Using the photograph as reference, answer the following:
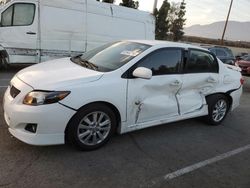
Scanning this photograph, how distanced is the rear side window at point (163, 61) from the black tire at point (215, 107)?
1.14 m

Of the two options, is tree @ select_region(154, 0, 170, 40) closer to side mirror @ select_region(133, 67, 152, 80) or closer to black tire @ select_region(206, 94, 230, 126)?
black tire @ select_region(206, 94, 230, 126)

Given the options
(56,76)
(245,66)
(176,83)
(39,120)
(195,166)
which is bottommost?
(195,166)

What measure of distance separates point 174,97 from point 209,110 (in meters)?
1.11

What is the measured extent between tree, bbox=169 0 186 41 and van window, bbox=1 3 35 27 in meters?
37.0

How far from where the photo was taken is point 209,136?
215 inches

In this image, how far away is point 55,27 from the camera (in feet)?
34.6

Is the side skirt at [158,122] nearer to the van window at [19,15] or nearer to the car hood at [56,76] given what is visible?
the car hood at [56,76]

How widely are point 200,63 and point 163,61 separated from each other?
99 centimetres

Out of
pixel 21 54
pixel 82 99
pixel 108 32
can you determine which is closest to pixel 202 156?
pixel 82 99

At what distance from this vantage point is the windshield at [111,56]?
4.60m

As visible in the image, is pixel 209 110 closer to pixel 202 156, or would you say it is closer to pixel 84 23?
pixel 202 156

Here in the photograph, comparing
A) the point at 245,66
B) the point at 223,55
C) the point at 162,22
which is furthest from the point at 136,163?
the point at 162,22

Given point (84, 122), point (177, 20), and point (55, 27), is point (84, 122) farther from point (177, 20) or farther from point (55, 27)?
point (177, 20)

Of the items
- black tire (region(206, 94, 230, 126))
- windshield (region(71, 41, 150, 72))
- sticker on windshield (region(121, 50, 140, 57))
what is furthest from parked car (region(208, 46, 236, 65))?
sticker on windshield (region(121, 50, 140, 57))
